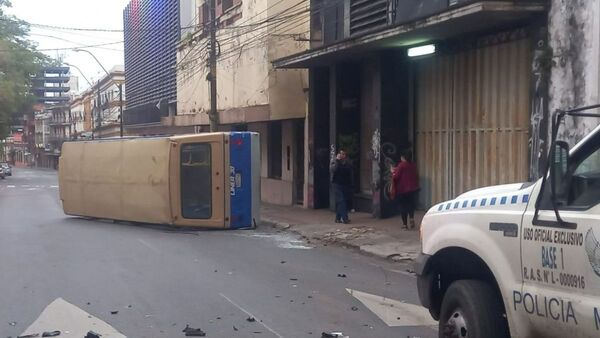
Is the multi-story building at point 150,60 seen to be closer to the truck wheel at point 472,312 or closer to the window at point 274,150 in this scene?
the window at point 274,150

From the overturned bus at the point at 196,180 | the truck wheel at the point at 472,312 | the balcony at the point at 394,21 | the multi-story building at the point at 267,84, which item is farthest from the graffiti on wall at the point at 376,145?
the truck wheel at the point at 472,312

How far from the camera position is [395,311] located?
26.4 feet

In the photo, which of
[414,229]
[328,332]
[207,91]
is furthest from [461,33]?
[207,91]

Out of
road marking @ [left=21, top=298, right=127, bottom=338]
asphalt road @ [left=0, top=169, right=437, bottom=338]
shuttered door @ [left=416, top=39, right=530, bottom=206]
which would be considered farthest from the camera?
shuttered door @ [left=416, top=39, right=530, bottom=206]

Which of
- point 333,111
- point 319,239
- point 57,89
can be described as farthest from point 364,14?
point 57,89

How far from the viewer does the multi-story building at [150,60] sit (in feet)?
126

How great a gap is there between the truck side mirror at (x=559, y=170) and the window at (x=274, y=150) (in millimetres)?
21113

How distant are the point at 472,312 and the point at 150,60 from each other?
134 ft

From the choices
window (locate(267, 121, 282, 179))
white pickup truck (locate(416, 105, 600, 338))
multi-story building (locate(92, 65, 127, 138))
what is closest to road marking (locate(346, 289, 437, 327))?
white pickup truck (locate(416, 105, 600, 338))

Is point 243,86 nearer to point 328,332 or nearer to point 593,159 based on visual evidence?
point 328,332

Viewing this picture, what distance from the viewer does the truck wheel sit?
4961 millimetres

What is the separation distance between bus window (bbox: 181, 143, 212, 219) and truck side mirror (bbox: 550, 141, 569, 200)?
1270 centimetres

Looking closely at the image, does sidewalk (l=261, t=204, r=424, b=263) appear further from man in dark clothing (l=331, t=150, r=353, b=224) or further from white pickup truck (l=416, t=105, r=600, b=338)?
white pickup truck (l=416, t=105, r=600, b=338)

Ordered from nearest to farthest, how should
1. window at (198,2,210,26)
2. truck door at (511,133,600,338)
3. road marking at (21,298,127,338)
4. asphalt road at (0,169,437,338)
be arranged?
1. truck door at (511,133,600,338)
2. road marking at (21,298,127,338)
3. asphalt road at (0,169,437,338)
4. window at (198,2,210,26)
